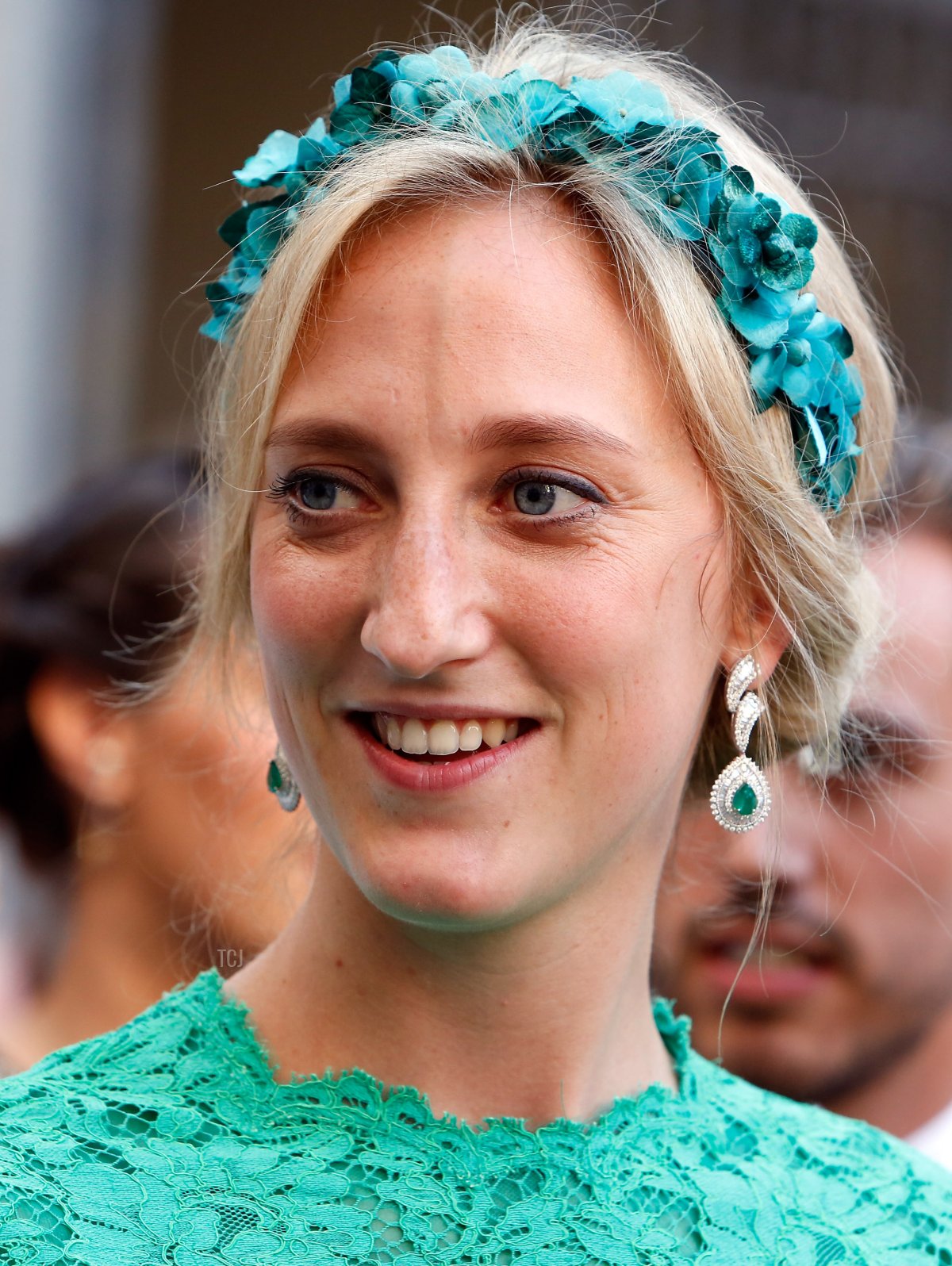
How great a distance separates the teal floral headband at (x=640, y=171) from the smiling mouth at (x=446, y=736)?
1.98 feet

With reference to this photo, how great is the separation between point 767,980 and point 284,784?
5.85 ft

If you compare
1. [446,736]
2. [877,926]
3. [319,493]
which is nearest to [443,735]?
[446,736]

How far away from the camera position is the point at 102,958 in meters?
3.95

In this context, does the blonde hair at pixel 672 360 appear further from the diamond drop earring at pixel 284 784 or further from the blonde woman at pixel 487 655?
the diamond drop earring at pixel 284 784

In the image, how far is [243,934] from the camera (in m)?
3.41

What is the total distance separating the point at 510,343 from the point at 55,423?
4.87 metres

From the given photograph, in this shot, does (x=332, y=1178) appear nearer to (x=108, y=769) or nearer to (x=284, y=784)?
(x=284, y=784)

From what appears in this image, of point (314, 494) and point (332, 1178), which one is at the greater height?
point (314, 494)

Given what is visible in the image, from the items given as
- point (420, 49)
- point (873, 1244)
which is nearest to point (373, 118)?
point (420, 49)

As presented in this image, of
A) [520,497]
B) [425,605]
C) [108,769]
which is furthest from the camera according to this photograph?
[108,769]

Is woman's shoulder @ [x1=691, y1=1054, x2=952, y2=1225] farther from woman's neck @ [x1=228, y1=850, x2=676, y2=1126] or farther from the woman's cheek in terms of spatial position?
the woman's cheek

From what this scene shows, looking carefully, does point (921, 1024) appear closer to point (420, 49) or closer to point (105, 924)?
point (105, 924)

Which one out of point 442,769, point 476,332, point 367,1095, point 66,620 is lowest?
point 367,1095

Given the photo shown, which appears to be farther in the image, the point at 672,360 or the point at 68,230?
the point at 68,230
